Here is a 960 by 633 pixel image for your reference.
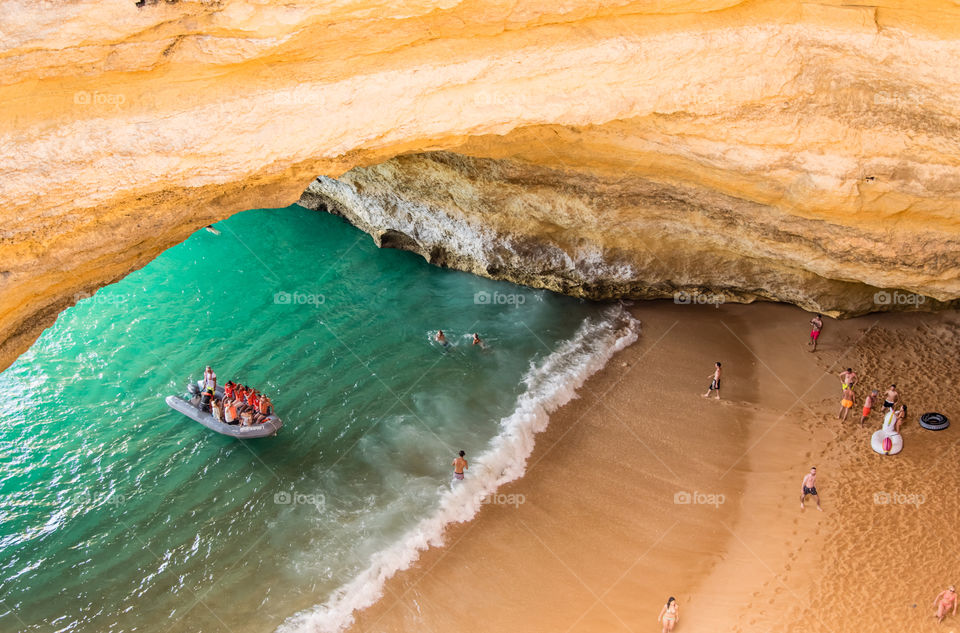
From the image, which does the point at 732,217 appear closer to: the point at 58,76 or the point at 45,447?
the point at 58,76

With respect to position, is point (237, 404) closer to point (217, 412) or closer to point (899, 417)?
point (217, 412)

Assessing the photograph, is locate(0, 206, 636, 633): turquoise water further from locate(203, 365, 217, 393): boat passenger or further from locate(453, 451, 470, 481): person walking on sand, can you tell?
locate(203, 365, 217, 393): boat passenger

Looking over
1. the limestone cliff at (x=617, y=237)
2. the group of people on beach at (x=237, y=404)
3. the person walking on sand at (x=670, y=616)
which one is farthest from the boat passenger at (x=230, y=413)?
the person walking on sand at (x=670, y=616)

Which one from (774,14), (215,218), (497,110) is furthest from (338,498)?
(774,14)

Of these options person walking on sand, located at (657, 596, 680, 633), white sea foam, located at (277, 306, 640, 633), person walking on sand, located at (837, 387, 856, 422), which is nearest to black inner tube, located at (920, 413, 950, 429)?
person walking on sand, located at (837, 387, 856, 422)

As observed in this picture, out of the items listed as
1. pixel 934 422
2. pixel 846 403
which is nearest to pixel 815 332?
pixel 846 403

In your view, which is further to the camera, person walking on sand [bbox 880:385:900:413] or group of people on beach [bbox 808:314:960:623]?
person walking on sand [bbox 880:385:900:413]
